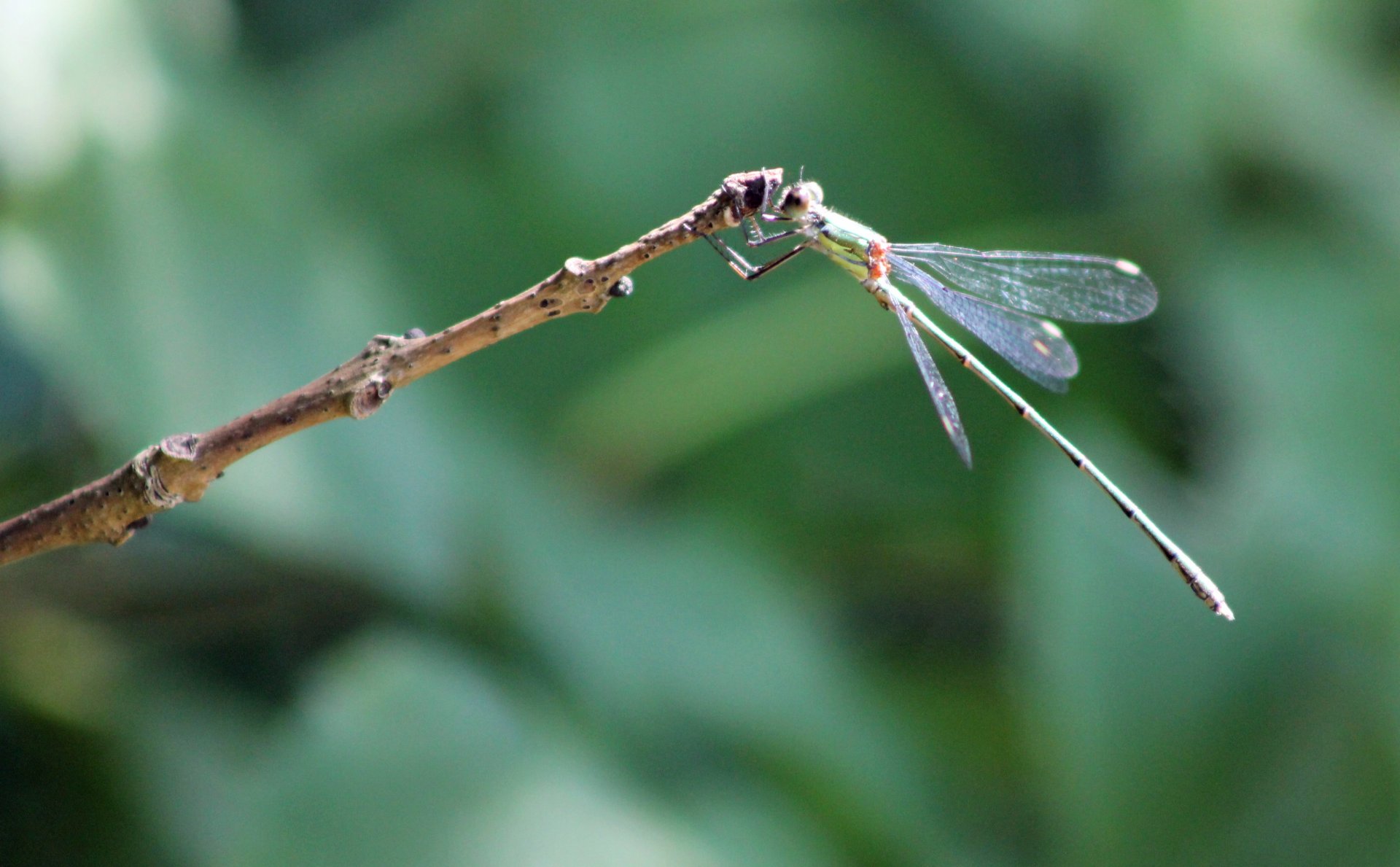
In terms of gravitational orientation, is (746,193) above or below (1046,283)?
below

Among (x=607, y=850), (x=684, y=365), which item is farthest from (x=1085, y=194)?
(x=607, y=850)

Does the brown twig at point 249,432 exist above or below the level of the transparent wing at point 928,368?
below

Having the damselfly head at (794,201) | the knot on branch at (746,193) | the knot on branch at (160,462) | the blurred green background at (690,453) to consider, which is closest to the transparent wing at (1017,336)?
the blurred green background at (690,453)

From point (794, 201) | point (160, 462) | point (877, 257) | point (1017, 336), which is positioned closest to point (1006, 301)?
point (1017, 336)

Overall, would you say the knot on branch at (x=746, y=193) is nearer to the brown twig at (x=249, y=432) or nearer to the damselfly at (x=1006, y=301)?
the brown twig at (x=249, y=432)

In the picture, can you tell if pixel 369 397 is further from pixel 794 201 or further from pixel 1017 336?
pixel 1017 336

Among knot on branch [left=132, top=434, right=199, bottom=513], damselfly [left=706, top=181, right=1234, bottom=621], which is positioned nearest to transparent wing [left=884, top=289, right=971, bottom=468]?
damselfly [left=706, top=181, right=1234, bottom=621]
